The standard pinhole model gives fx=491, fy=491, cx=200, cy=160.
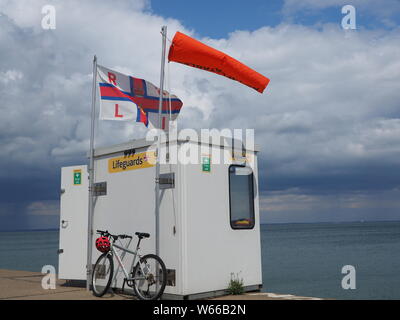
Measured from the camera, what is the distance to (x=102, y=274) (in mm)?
8523

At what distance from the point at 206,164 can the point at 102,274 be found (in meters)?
2.72

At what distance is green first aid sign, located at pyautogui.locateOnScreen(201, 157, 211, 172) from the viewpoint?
7771 mm

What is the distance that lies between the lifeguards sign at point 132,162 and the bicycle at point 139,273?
1.13m

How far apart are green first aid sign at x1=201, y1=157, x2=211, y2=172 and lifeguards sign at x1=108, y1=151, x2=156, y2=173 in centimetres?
80

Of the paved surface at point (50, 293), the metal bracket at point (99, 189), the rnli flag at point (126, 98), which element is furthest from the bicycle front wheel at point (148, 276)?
the rnli flag at point (126, 98)

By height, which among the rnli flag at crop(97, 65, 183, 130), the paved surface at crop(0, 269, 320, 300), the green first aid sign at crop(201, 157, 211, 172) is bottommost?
the paved surface at crop(0, 269, 320, 300)

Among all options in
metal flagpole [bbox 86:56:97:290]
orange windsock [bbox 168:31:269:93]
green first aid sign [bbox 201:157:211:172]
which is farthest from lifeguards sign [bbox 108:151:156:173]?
orange windsock [bbox 168:31:269:93]

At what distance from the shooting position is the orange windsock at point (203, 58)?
8.16m

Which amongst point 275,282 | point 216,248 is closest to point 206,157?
point 216,248

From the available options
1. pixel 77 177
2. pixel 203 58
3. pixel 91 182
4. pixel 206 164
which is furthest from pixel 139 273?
pixel 203 58

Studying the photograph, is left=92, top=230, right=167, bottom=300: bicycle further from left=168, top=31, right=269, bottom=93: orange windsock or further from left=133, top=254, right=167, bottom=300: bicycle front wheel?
left=168, top=31, right=269, bottom=93: orange windsock

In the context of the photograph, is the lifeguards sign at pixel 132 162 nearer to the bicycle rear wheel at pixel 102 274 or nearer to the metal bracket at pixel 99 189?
the metal bracket at pixel 99 189

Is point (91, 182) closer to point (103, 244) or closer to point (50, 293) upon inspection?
point (103, 244)
